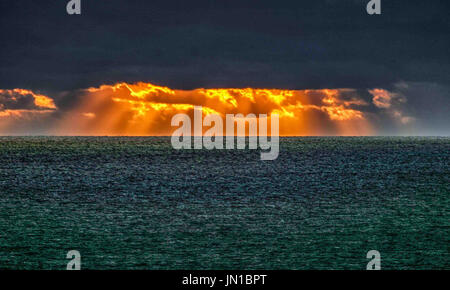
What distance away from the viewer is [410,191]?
71125 millimetres

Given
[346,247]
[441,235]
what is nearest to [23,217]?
[346,247]

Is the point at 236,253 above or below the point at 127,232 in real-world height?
below

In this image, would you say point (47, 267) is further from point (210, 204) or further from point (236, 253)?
point (210, 204)

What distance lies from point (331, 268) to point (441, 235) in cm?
1191

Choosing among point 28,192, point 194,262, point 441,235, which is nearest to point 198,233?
point 194,262

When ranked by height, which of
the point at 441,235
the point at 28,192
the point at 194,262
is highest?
the point at 28,192

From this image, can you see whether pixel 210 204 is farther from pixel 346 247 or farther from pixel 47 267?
pixel 47 267

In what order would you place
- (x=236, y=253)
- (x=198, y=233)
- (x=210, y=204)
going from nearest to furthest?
(x=236, y=253)
(x=198, y=233)
(x=210, y=204)

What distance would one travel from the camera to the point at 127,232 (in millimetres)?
37094

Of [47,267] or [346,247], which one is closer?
[47,267]
